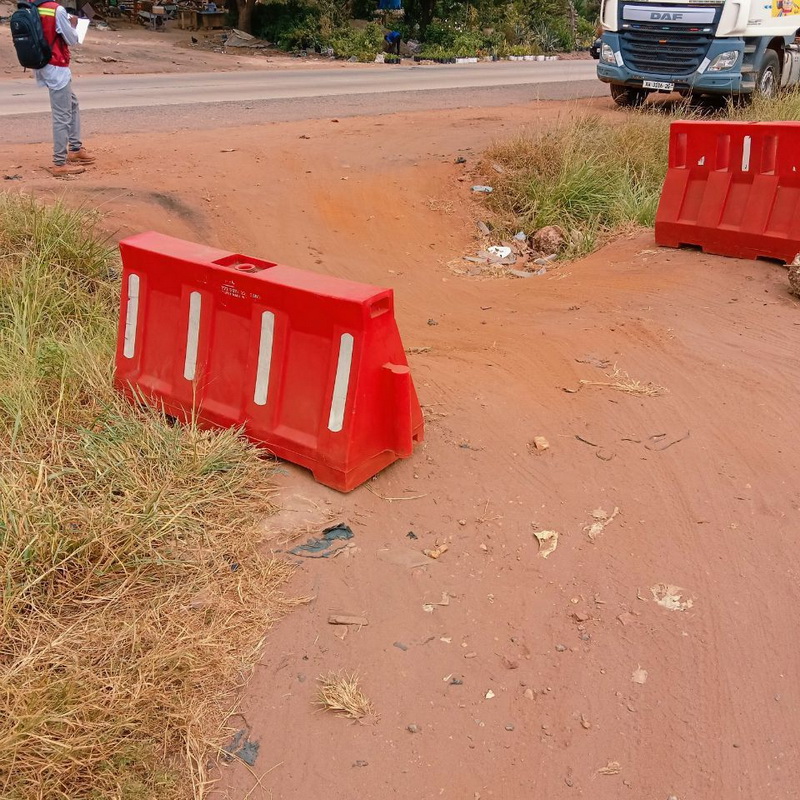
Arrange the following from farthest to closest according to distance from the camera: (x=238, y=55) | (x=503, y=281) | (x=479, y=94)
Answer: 1. (x=238, y=55)
2. (x=479, y=94)
3. (x=503, y=281)

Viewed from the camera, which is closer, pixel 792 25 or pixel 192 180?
pixel 192 180

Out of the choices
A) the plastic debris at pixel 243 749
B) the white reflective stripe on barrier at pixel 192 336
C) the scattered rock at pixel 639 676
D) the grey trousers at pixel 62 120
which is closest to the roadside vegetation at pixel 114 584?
the plastic debris at pixel 243 749

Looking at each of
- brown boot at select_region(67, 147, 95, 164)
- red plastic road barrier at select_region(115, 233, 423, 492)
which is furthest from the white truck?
red plastic road barrier at select_region(115, 233, 423, 492)

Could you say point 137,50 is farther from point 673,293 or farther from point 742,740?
point 742,740

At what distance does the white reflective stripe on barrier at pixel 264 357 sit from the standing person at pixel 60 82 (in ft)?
18.7

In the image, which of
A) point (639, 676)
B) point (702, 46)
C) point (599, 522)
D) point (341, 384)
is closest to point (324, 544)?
point (341, 384)

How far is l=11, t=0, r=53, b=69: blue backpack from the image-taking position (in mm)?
8383

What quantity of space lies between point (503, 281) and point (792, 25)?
9.33 m

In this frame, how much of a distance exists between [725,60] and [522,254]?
259 inches

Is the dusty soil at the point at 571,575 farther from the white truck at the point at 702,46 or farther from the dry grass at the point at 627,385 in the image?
the white truck at the point at 702,46

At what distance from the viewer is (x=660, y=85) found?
13.4 metres

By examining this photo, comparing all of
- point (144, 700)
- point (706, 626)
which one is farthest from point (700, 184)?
point (144, 700)

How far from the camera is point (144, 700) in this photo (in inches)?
108

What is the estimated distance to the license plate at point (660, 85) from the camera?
13312 mm
